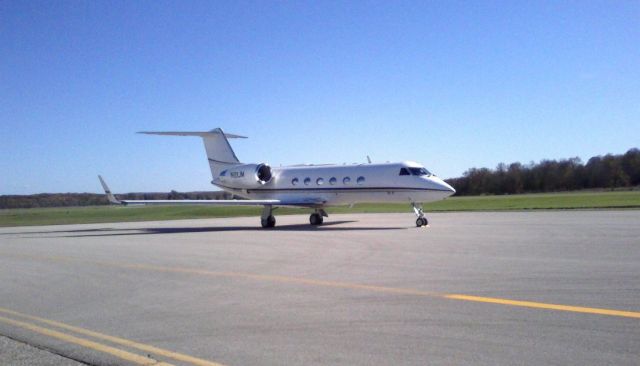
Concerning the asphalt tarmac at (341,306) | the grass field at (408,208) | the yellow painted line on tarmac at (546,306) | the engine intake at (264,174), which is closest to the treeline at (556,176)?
the grass field at (408,208)

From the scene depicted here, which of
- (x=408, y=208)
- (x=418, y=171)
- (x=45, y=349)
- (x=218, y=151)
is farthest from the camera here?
(x=408, y=208)

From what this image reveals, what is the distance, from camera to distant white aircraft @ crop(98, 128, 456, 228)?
24656 mm

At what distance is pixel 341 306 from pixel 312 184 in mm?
20448

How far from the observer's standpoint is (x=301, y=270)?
37.3 ft

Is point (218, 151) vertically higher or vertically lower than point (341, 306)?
higher

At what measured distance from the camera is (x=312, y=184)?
92.4 ft

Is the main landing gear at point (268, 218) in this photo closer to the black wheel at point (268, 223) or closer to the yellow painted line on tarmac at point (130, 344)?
the black wheel at point (268, 223)

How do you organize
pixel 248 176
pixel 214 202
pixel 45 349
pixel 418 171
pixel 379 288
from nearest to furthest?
pixel 45 349, pixel 379 288, pixel 418 171, pixel 214 202, pixel 248 176

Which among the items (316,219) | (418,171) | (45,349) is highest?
(418,171)

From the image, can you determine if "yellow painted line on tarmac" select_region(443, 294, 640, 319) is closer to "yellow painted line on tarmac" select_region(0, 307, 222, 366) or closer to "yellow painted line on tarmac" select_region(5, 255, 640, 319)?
"yellow painted line on tarmac" select_region(5, 255, 640, 319)

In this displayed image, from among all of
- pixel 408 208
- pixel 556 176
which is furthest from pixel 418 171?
pixel 556 176

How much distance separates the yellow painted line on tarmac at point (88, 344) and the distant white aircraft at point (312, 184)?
17.1 meters

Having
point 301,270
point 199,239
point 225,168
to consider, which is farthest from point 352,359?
point 225,168

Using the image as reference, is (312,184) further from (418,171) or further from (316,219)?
(418,171)
